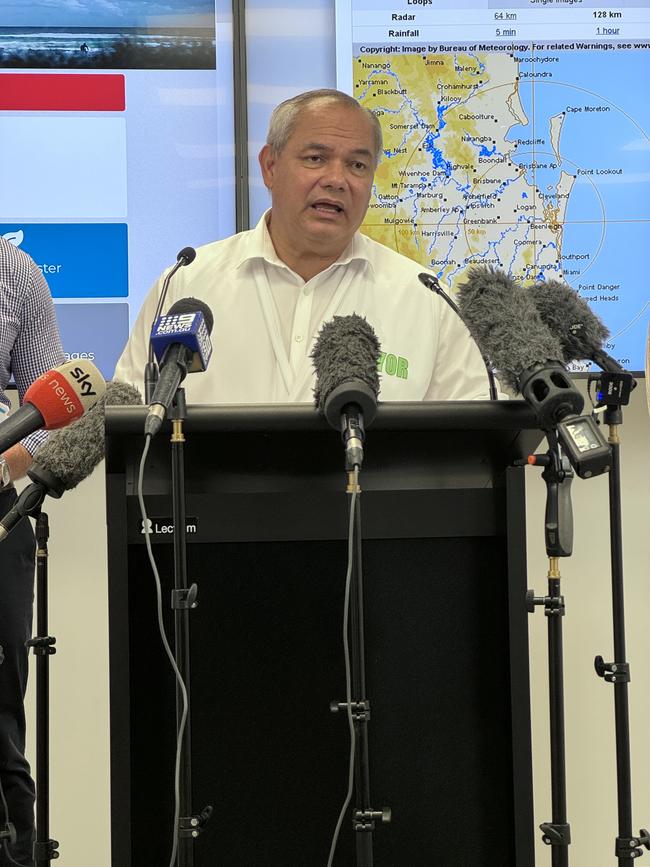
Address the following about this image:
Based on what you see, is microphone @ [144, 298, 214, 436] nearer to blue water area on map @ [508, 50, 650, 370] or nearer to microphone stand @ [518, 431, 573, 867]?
microphone stand @ [518, 431, 573, 867]

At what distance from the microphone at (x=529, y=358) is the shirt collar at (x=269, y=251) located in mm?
1025

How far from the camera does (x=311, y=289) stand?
8.95 ft

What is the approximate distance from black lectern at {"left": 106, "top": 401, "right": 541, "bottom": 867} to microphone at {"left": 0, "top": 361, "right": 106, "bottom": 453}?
12 centimetres

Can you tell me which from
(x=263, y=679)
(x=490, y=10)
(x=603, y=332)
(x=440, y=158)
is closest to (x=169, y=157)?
(x=440, y=158)

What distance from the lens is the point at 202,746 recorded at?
1669 mm

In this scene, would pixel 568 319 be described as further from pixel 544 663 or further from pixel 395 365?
pixel 544 663

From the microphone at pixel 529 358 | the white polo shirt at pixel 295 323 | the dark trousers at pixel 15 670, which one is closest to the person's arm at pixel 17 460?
the dark trousers at pixel 15 670

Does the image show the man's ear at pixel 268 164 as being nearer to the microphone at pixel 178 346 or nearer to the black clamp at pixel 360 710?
the microphone at pixel 178 346

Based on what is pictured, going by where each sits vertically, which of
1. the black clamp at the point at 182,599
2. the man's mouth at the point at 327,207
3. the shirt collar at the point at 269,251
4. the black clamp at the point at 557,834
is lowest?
the black clamp at the point at 557,834

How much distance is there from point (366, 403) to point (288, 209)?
1.37 m

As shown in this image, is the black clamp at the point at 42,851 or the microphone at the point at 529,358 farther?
the black clamp at the point at 42,851

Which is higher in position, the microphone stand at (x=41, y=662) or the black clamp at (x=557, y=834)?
the microphone stand at (x=41, y=662)

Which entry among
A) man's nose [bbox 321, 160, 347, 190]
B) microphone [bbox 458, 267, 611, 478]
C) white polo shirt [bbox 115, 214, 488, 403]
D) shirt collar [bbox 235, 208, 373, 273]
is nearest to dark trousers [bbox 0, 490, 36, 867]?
white polo shirt [bbox 115, 214, 488, 403]

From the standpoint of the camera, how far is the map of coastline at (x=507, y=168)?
144 inches
